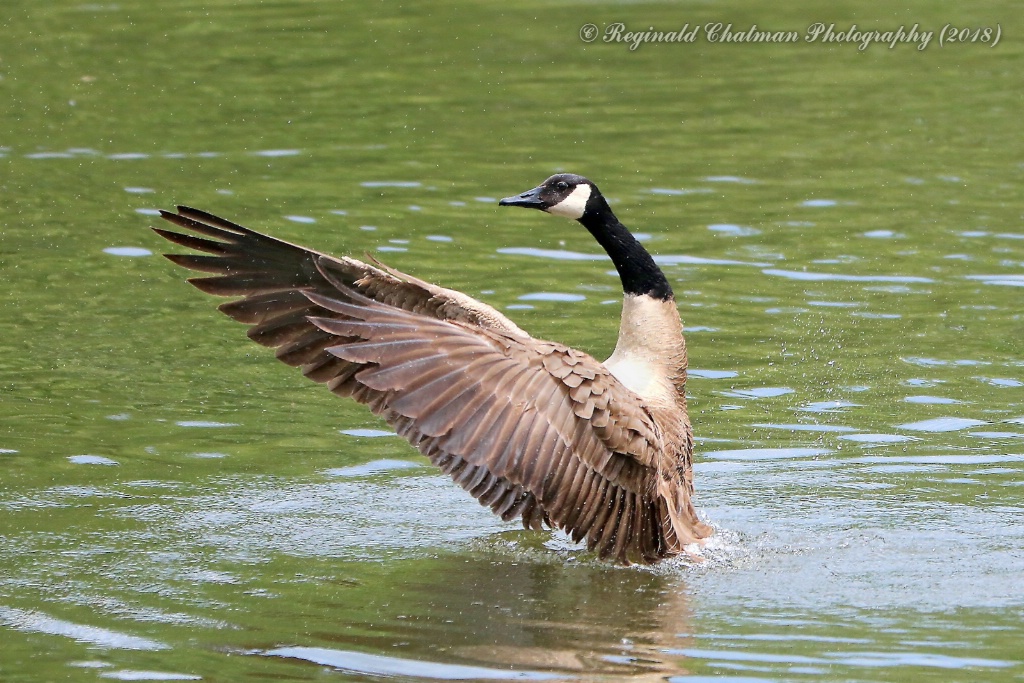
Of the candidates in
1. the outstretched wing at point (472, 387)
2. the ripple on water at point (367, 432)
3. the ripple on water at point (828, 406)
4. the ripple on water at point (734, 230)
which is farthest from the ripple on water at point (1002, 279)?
the outstretched wing at point (472, 387)

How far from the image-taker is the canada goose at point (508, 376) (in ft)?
23.9

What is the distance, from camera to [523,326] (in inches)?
459

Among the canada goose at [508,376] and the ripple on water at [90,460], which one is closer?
the canada goose at [508,376]

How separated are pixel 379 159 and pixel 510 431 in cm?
992

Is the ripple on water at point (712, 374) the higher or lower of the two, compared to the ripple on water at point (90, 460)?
higher

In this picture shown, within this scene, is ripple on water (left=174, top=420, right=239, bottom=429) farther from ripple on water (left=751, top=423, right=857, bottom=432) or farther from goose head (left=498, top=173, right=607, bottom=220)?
ripple on water (left=751, top=423, right=857, bottom=432)

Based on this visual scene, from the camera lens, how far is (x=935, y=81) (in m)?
19.4

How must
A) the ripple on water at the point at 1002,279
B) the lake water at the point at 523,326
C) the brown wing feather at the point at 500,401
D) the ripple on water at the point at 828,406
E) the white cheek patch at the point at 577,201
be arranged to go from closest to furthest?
the brown wing feather at the point at 500,401 < the lake water at the point at 523,326 < the white cheek patch at the point at 577,201 < the ripple on water at the point at 828,406 < the ripple on water at the point at 1002,279

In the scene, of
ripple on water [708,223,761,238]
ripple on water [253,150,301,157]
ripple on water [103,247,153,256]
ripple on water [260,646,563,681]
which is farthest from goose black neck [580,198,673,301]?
ripple on water [253,150,301,157]

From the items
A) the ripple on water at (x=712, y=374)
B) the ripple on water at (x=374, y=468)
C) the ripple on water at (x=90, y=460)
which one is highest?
the ripple on water at (x=712, y=374)

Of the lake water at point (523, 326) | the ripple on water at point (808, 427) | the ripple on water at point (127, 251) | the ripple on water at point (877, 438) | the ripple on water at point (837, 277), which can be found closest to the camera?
the lake water at point (523, 326)

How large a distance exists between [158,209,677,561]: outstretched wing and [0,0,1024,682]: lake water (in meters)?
0.44

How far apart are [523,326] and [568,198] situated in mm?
2880

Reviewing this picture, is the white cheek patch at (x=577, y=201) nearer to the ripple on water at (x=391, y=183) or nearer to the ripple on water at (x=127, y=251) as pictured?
the ripple on water at (x=127, y=251)
